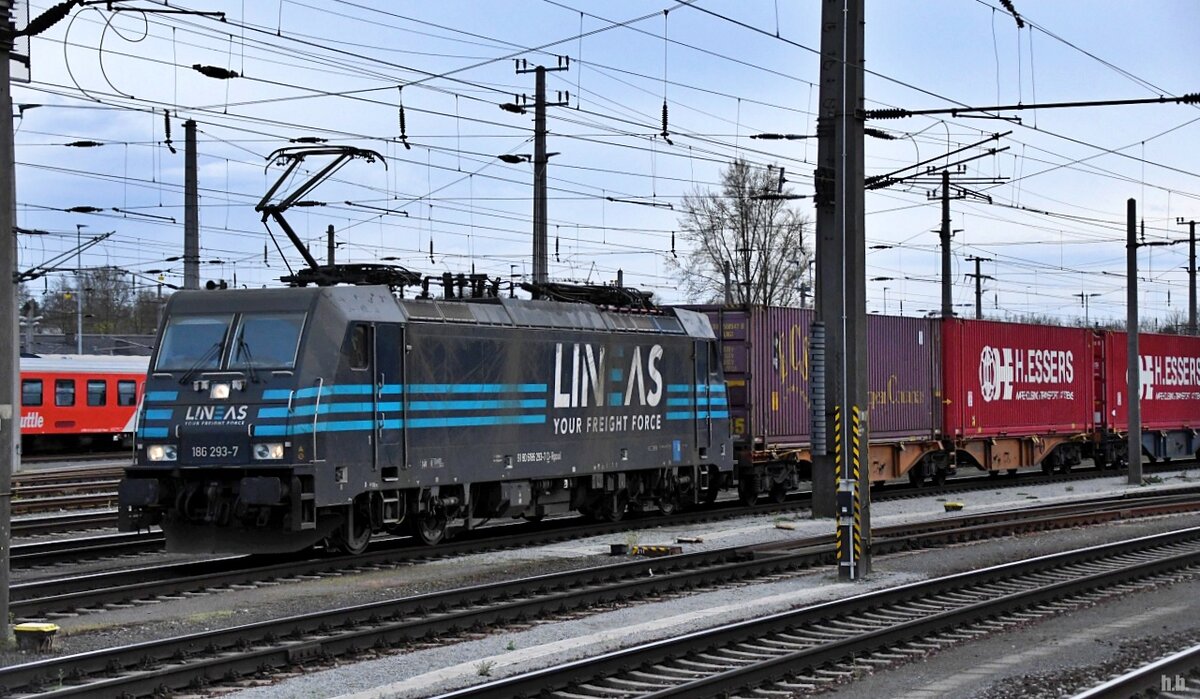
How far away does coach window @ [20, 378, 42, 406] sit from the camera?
43062mm

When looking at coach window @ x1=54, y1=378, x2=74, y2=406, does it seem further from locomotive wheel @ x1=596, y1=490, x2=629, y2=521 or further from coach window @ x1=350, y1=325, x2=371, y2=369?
coach window @ x1=350, y1=325, x2=371, y2=369

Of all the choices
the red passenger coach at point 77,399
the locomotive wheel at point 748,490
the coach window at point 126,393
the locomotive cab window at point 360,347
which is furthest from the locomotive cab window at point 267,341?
the coach window at point 126,393

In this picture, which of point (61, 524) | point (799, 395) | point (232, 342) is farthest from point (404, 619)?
point (799, 395)

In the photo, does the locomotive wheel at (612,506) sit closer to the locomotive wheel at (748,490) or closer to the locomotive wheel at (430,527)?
the locomotive wheel at (430,527)

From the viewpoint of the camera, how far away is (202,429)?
1688cm

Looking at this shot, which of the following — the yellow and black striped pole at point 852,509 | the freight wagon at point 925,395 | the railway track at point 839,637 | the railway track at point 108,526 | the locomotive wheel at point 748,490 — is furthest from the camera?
the locomotive wheel at point 748,490

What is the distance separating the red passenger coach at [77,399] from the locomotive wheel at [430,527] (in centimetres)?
2693

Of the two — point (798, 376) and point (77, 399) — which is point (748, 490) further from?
point (77, 399)

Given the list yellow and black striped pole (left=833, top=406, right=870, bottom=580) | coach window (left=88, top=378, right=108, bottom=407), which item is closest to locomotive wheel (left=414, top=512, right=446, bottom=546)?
yellow and black striped pole (left=833, top=406, right=870, bottom=580)

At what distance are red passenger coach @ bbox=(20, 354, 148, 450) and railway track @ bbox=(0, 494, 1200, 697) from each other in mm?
29164

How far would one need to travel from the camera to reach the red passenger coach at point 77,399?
43500 mm

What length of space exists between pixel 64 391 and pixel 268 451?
3030cm

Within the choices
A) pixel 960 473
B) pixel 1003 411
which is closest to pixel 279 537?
pixel 1003 411

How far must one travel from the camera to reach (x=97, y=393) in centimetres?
4516
